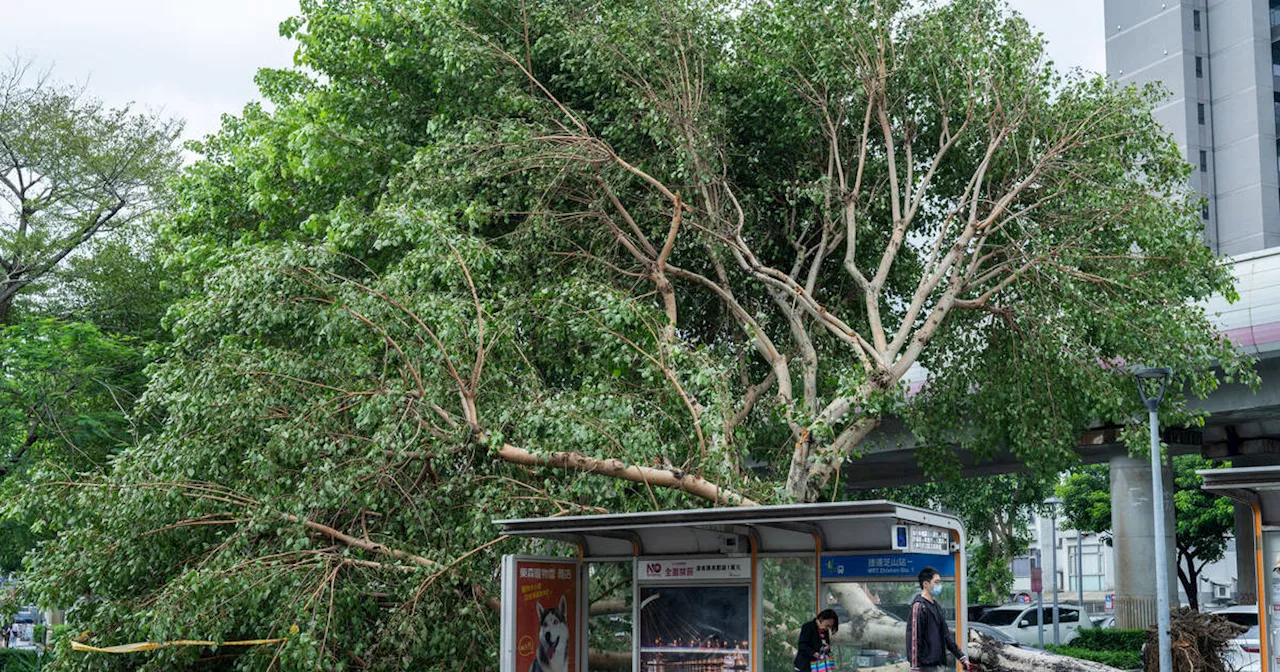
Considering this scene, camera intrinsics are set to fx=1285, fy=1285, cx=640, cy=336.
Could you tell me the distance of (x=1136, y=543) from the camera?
2928cm

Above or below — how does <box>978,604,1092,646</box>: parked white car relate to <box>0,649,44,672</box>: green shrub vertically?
below

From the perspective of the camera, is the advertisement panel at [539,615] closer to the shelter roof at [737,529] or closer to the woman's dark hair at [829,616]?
the shelter roof at [737,529]

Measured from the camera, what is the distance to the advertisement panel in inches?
466

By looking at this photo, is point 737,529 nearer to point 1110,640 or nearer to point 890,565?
point 890,565

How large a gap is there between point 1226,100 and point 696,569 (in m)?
65.5

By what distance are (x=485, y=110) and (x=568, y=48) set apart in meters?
1.49

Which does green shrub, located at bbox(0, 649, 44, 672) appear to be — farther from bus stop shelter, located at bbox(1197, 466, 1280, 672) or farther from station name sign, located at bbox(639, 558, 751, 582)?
bus stop shelter, located at bbox(1197, 466, 1280, 672)

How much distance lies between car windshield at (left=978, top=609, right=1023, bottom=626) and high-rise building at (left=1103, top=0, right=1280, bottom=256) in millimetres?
34153

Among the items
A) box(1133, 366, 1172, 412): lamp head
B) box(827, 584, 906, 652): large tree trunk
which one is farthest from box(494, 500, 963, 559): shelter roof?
box(1133, 366, 1172, 412): lamp head

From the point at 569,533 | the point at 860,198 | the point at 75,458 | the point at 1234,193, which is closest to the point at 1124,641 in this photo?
the point at 860,198

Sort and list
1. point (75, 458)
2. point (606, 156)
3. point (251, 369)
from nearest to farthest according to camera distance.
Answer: point (251, 369) → point (606, 156) → point (75, 458)

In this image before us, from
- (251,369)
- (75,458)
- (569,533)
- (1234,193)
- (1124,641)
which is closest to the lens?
(569,533)

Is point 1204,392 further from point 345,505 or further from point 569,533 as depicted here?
point 345,505

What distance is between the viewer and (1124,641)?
28.0 meters
